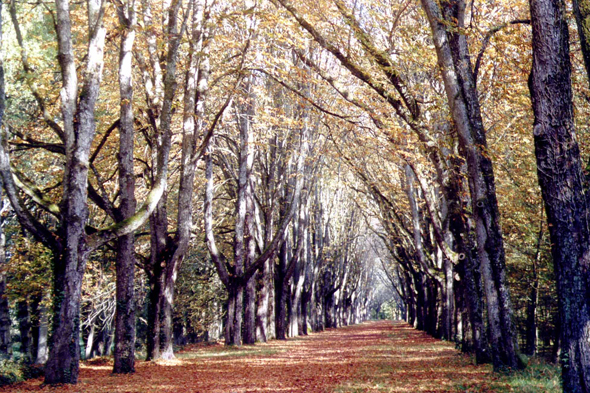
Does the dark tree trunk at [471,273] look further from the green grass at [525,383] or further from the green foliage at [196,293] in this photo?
the green foliage at [196,293]

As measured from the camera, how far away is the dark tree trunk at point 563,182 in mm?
6430

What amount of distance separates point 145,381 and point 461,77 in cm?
899

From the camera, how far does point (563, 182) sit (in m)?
6.70

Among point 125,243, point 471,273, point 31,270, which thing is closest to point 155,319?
point 125,243

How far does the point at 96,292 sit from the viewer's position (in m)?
23.4

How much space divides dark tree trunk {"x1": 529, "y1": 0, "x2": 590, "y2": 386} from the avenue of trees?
2 centimetres

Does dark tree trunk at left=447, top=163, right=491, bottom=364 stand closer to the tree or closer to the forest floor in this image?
the forest floor

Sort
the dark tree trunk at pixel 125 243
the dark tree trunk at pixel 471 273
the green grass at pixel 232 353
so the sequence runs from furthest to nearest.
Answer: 1. the green grass at pixel 232 353
2. the dark tree trunk at pixel 471 273
3. the dark tree trunk at pixel 125 243

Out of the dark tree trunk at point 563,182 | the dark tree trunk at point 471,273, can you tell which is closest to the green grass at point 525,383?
the dark tree trunk at point 563,182

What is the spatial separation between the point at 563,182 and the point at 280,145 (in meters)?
20.7

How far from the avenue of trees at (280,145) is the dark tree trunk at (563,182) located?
0.07 ft

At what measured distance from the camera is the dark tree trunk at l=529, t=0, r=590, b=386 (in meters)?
6.43

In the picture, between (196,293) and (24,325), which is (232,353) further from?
(196,293)

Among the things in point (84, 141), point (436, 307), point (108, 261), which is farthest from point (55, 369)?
point (436, 307)
